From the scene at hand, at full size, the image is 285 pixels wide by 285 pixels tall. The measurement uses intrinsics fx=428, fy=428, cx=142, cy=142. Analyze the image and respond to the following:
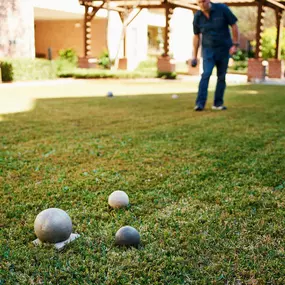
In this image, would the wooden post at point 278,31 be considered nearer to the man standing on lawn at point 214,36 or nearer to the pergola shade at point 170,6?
the pergola shade at point 170,6

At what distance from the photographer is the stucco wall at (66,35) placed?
84.5 ft

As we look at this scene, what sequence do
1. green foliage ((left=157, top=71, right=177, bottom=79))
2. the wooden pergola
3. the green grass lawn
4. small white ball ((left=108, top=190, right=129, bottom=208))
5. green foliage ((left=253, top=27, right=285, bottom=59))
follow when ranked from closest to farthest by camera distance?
the green grass lawn → small white ball ((left=108, top=190, right=129, bottom=208)) → the wooden pergola → green foliage ((left=157, top=71, right=177, bottom=79)) → green foliage ((left=253, top=27, right=285, bottom=59))

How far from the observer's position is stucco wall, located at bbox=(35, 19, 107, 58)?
25766 mm

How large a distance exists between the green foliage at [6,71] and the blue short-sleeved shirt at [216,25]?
365 inches

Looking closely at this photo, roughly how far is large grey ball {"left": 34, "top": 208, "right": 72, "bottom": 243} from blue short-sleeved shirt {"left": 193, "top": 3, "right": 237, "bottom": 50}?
554 cm

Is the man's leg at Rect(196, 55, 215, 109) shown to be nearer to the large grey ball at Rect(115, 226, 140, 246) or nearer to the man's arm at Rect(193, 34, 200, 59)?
the man's arm at Rect(193, 34, 200, 59)

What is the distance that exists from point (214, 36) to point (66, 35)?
2135cm

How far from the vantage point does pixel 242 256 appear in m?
2.09

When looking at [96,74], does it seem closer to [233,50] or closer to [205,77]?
[205,77]

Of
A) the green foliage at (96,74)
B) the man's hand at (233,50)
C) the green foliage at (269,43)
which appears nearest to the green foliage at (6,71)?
the green foliage at (96,74)

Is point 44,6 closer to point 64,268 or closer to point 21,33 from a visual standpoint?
point 21,33

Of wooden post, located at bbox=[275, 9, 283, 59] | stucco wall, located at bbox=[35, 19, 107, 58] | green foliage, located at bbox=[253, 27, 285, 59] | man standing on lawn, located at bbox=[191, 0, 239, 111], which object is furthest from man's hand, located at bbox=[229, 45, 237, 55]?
stucco wall, located at bbox=[35, 19, 107, 58]

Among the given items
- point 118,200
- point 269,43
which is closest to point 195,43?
point 118,200

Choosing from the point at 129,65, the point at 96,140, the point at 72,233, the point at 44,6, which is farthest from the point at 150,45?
the point at 72,233
